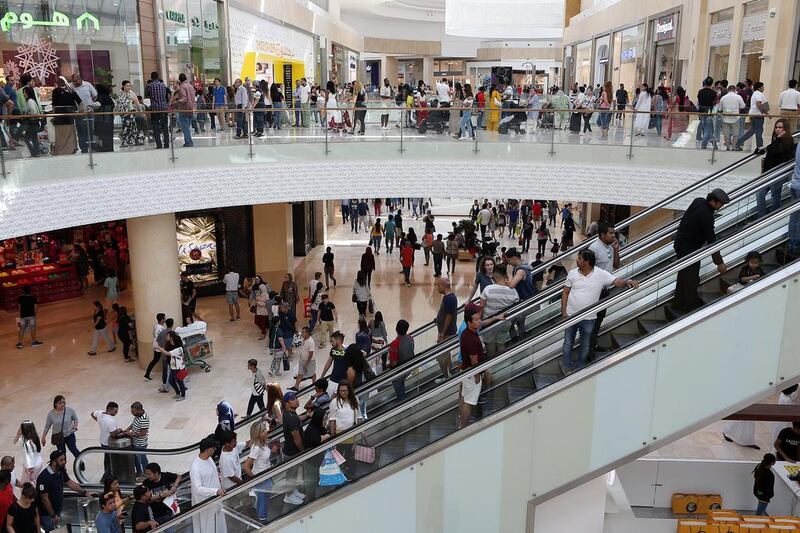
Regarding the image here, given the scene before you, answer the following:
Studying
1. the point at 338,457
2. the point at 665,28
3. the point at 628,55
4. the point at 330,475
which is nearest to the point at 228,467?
the point at 330,475

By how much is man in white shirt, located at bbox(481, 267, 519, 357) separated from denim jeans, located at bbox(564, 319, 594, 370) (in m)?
1.08

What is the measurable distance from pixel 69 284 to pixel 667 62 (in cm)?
1835

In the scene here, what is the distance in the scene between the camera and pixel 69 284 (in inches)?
736

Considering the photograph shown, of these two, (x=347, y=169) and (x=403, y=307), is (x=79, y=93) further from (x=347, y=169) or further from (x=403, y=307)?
(x=403, y=307)

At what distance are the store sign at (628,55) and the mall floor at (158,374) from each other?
10.8m

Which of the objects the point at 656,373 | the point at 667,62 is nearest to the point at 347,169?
the point at 656,373

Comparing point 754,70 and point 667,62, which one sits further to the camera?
point 667,62

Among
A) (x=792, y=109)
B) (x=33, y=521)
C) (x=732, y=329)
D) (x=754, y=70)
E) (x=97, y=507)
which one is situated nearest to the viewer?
(x=732, y=329)

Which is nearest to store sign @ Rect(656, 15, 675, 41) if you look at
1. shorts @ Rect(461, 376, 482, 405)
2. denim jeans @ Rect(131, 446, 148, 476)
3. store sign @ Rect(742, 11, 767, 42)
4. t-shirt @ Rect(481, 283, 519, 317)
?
store sign @ Rect(742, 11, 767, 42)

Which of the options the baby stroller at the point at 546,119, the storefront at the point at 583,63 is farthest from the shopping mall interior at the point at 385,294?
the storefront at the point at 583,63

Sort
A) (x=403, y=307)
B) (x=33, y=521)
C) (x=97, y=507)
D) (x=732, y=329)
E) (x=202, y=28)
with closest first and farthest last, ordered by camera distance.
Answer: (x=732, y=329) → (x=33, y=521) → (x=97, y=507) → (x=403, y=307) → (x=202, y=28)

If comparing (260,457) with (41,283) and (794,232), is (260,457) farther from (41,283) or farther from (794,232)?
(41,283)

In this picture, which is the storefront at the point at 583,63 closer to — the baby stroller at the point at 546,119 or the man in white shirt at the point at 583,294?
the baby stroller at the point at 546,119

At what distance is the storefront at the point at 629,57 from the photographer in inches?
955
